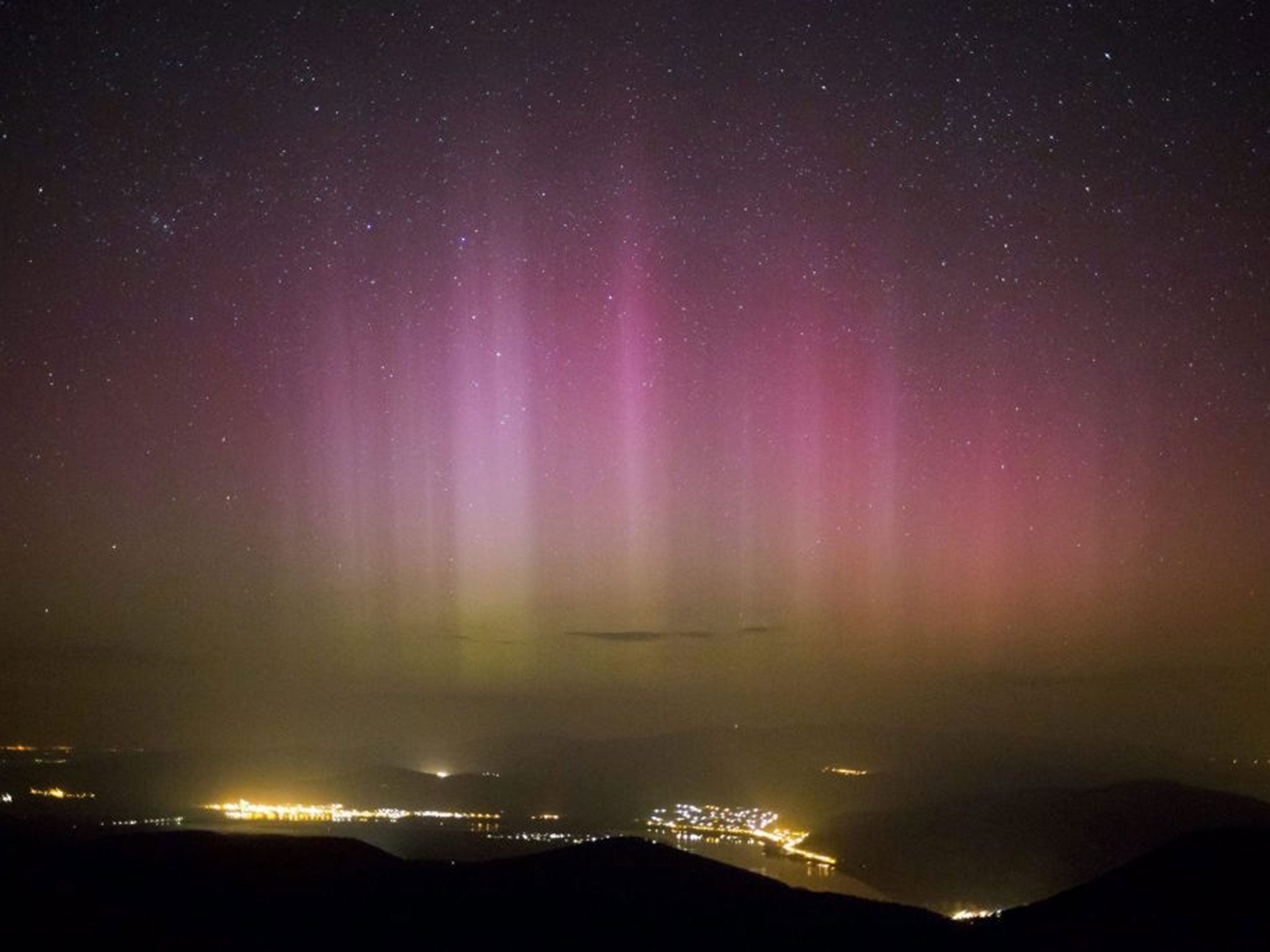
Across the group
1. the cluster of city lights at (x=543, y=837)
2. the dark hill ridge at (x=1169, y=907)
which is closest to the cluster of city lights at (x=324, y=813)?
the cluster of city lights at (x=543, y=837)

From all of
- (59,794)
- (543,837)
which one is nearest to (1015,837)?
(543,837)

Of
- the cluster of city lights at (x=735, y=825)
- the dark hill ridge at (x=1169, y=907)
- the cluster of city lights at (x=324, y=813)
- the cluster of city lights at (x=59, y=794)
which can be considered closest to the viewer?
the dark hill ridge at (x=1169, y=907)

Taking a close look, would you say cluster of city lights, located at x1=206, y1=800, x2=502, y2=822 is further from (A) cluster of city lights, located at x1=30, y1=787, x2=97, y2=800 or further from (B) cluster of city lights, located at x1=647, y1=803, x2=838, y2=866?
(B) cluster of city lights, located at x1=647, y1=803, x2=838, y2=866

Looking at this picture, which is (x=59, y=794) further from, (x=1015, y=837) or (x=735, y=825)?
(x=1015, y=837)

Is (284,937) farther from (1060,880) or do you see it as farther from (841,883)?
(1060,880)

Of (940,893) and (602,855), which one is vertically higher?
(602,855)

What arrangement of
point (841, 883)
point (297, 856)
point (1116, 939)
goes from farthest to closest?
point (841, 883), point (297, 856), point (1116, 939)

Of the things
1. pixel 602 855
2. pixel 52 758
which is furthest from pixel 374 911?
pixel 52 758

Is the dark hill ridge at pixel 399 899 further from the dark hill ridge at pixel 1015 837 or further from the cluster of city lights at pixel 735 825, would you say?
the cluster of city lights at pixel 735 825
